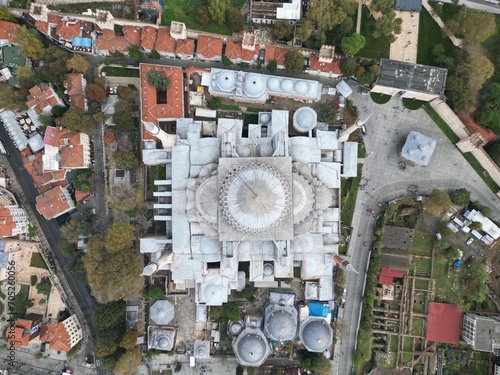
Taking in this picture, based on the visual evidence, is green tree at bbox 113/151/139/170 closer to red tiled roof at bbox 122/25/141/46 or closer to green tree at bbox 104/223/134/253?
green tree at bbox 104/223/134/253

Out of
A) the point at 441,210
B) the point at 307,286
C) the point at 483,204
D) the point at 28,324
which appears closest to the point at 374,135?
the point at 441,210

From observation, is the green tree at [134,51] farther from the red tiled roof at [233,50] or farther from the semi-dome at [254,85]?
the semi-dome at [254,85]

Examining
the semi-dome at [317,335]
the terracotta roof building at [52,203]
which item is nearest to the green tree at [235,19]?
the terracotta roof building at [52,203]

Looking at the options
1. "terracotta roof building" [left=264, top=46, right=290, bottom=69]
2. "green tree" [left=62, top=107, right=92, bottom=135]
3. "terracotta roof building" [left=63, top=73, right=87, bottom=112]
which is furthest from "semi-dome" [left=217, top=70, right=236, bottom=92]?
"terracotta roof building" [left=63, top=73, right=87, bottom=112]

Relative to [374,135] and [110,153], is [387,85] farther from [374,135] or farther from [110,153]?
[110,153]

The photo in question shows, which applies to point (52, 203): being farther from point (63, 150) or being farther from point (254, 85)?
point (254, 85)

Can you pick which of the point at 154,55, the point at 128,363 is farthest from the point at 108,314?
the point at 154,55
